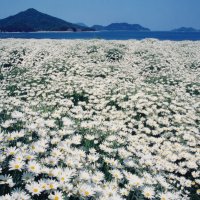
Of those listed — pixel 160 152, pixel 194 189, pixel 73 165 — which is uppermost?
pixel 73 165

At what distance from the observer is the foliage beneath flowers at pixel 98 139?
116 inches

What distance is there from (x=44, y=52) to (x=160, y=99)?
10.6m

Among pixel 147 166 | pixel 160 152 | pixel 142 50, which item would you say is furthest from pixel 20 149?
pixel 142 50

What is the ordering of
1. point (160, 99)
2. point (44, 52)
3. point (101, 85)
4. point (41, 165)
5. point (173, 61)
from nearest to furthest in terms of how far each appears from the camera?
point (41, 165)
point (160, 99)
point (101, 85)
point (173, 61)
point (44, 52)

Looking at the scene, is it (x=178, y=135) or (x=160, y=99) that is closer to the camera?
(x=178, y=135)

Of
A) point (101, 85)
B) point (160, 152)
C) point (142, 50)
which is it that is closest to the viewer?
point (160, 152)

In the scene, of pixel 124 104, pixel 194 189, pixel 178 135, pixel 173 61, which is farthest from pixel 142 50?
pixel 194 189

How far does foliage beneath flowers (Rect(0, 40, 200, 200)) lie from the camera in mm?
2951

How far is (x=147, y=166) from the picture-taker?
4.52 m

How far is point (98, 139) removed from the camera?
5.21 metres

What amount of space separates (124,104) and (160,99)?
1.29 metres

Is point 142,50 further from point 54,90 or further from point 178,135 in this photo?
point 178,135

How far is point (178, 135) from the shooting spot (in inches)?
261

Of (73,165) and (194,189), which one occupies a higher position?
(73,165)
